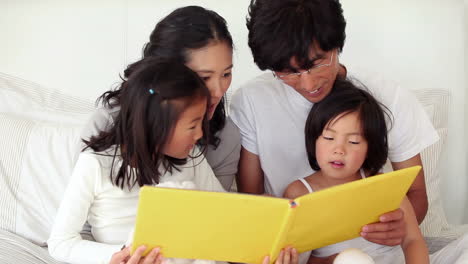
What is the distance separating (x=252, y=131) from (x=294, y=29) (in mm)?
425

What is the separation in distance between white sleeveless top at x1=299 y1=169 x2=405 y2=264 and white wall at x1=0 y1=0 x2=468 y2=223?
770 mm

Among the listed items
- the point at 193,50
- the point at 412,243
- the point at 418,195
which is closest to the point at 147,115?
the point at 193,50

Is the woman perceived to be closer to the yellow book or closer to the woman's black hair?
the woman's black hair

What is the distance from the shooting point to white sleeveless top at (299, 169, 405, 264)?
1769mm

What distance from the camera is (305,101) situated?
193 centimetres

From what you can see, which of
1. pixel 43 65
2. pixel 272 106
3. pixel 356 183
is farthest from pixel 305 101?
pixel 43 65

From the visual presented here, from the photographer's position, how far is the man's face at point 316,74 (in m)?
1.67

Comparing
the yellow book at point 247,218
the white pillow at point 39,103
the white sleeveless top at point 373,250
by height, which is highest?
the white pillow at point 39,103

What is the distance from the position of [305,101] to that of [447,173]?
A: 87 centimetres

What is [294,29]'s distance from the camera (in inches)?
64.7

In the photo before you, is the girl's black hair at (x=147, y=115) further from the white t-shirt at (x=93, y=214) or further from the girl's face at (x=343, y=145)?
the girl's face at (x=343, y=145)

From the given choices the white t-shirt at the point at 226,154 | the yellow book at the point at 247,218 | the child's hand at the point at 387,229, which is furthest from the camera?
the white t-shirt at the point at 226,154

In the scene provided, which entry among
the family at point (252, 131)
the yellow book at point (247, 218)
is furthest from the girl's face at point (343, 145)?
the yellow book at point (247, 218)

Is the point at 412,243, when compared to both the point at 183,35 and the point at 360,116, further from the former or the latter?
the point at 183,35
